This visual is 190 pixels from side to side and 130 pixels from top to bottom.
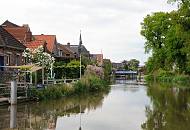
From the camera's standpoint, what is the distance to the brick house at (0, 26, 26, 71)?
1752 inches

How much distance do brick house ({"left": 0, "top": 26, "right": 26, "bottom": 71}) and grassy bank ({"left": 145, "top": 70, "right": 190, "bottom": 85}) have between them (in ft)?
134

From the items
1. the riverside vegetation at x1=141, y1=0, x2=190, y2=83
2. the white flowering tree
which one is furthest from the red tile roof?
the riverside vegetation at x1=141, y1=0, x2=190, y2=83

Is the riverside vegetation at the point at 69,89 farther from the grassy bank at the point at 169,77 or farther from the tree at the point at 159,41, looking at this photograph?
the grassy bank at the point at 169,77

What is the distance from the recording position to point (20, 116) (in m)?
25.1

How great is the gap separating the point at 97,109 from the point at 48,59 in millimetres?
22544

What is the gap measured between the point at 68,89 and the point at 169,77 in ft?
188

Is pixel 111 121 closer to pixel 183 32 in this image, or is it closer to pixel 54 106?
pixel 54 106

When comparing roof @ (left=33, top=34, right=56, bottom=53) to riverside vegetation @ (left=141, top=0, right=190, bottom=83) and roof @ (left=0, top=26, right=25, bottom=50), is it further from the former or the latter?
roof @ (left=0, top=26, right=25, bottom=50)

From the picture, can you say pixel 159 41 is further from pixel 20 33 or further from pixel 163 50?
pixel 20 33

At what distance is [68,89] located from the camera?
143 ft

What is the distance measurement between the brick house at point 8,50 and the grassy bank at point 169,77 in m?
40.8

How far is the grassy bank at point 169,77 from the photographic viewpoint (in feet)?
285

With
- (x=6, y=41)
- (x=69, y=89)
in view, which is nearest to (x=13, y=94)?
(x=69, y=89)

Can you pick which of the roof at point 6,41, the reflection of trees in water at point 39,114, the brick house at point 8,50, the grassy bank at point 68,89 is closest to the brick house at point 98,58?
the grassy bank at point 68,89
